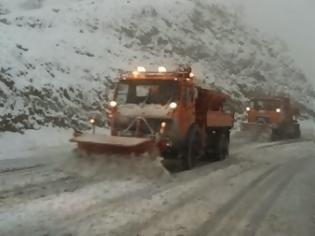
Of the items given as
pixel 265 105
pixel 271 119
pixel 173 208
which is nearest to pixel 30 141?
pixel 173 208

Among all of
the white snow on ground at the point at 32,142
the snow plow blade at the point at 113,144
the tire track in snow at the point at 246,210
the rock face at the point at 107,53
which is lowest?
the tire track in snow at the point at 246,210

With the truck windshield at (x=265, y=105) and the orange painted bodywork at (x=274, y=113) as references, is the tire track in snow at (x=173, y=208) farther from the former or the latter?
the truck windshield at (x=265, y=105)

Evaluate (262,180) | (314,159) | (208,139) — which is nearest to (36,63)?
(208,139)

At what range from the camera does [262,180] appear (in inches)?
579

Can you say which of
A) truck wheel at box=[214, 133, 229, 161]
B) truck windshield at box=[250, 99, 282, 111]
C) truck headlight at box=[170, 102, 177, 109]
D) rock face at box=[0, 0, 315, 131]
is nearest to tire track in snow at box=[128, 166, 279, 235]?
truck headlight at box=[170, 102, 177, 109]

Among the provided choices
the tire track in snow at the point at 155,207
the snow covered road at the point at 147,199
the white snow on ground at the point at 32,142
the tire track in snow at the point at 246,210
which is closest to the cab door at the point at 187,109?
the snow covered road at the point at 147,199

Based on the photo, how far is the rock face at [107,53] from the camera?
2481cm

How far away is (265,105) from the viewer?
33.5 metres

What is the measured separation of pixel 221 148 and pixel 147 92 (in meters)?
4.44

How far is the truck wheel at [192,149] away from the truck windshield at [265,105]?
53.3 feet

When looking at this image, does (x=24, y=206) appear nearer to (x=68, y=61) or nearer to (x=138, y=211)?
(x=138, y=211)

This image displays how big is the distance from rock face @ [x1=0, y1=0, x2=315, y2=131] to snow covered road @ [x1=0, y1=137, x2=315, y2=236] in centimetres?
791

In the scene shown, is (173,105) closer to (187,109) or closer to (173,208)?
(187,109)

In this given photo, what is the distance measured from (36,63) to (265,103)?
12886 mm
